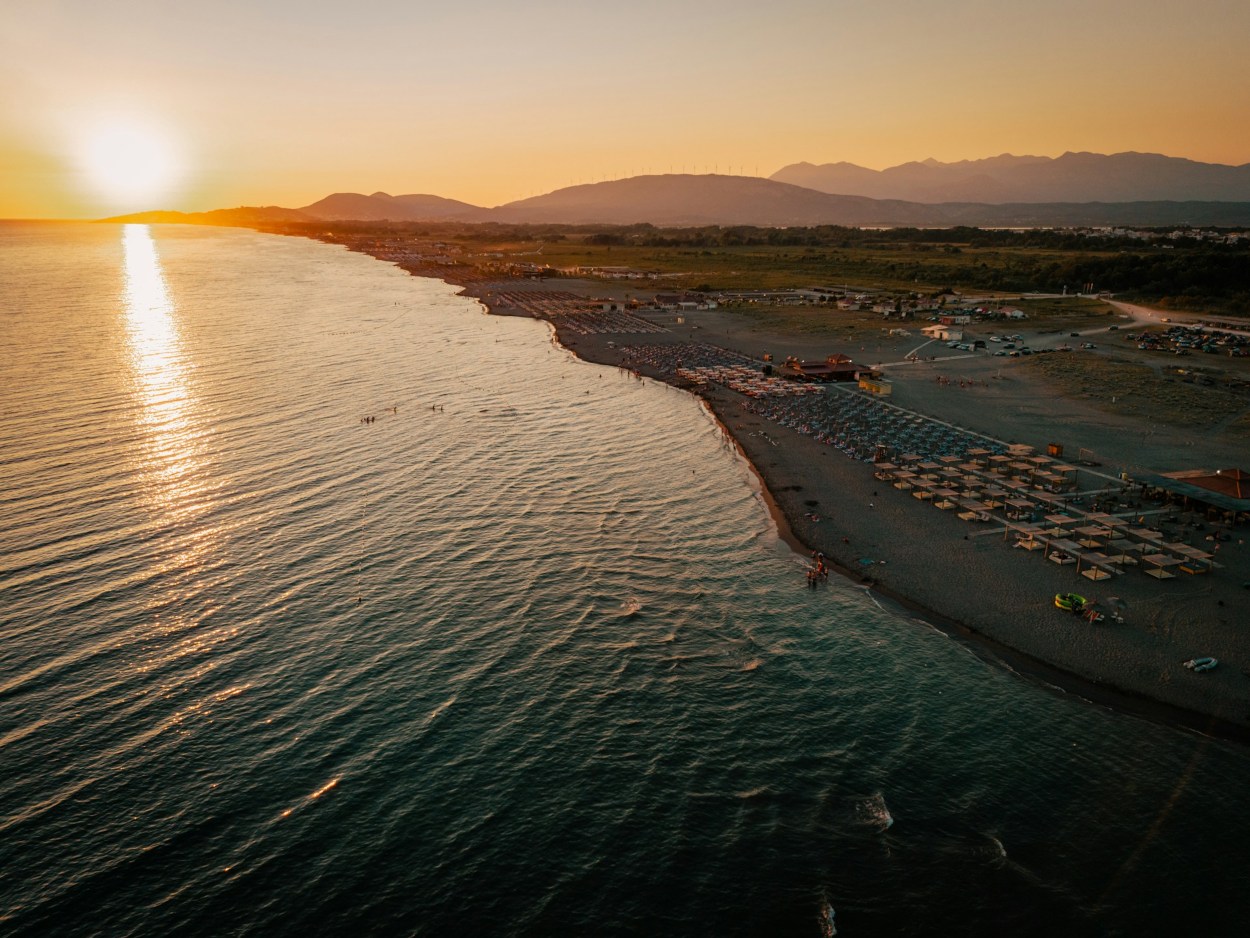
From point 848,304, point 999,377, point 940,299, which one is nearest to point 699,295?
point 848,304

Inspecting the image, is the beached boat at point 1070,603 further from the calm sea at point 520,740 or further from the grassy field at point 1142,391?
the grassy field at point 1142,391

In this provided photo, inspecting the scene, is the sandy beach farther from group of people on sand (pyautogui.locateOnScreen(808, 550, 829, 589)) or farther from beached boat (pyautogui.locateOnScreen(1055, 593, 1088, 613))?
group of people on sand (pyautogui.locateOnScreen(808, 550, 829, 589))

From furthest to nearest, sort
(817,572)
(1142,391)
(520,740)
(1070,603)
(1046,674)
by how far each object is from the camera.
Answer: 1. (1142,391)
2. (817,572)
3. (1070,603)
4. (1046,674)
5. (520,740)

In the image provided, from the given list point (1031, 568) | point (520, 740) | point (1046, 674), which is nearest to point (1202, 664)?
point (1046, 674)

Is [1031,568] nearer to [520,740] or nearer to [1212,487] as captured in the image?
[1212,487]

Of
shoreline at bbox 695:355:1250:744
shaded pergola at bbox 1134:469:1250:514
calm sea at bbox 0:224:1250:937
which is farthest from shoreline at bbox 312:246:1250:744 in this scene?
shaded pergola at bbox 1134:469:1250:514

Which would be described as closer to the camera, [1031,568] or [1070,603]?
[1070,603]

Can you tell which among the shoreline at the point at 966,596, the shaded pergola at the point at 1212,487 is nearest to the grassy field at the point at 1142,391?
the shaded pergola at the point at 1212,487
